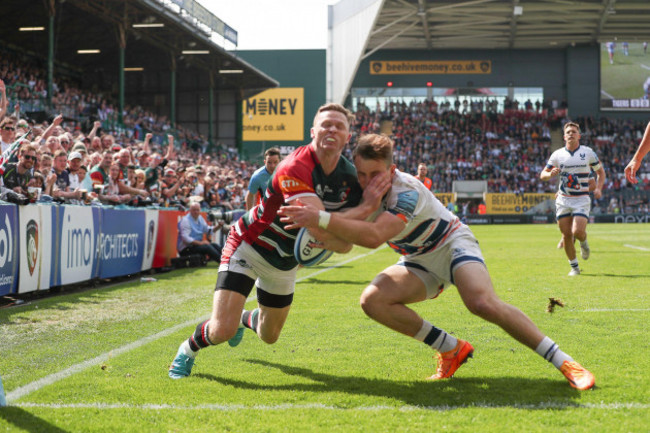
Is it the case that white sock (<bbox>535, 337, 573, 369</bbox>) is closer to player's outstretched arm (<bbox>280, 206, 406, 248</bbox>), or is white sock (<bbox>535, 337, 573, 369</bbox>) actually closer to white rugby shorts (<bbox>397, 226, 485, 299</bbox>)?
white rugby shorts (<bbox>397, 226, 485, 299</bbox>)

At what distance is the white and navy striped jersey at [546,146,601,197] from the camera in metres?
12.0

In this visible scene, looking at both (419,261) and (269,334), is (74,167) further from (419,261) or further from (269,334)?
(419,261)

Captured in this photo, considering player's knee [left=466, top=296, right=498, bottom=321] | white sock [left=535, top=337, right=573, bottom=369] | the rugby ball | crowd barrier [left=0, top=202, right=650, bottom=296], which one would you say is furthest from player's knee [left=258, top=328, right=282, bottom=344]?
crowd barrier [left=0, top=202, right=650, bottom=296]

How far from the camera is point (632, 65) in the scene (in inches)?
2297

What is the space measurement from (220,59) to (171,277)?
3277 cm

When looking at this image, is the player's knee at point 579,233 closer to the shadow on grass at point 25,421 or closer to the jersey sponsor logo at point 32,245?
the jersey sponsor logo at point 32,245

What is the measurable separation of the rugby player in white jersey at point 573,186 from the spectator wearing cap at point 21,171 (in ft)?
26.2

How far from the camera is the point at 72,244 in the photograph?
10.6 metres

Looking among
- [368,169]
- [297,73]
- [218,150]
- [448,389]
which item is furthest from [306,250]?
[297,73]

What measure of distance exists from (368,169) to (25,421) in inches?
97.3

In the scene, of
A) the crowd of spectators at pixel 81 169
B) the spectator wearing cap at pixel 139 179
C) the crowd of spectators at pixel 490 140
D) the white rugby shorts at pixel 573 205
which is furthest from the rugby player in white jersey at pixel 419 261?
the crowd of spectators at pixel 490 140

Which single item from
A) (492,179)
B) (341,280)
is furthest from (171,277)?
(492,179)

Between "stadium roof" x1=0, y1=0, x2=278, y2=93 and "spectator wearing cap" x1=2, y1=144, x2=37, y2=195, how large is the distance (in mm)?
19886

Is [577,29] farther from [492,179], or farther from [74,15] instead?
[74,15]
